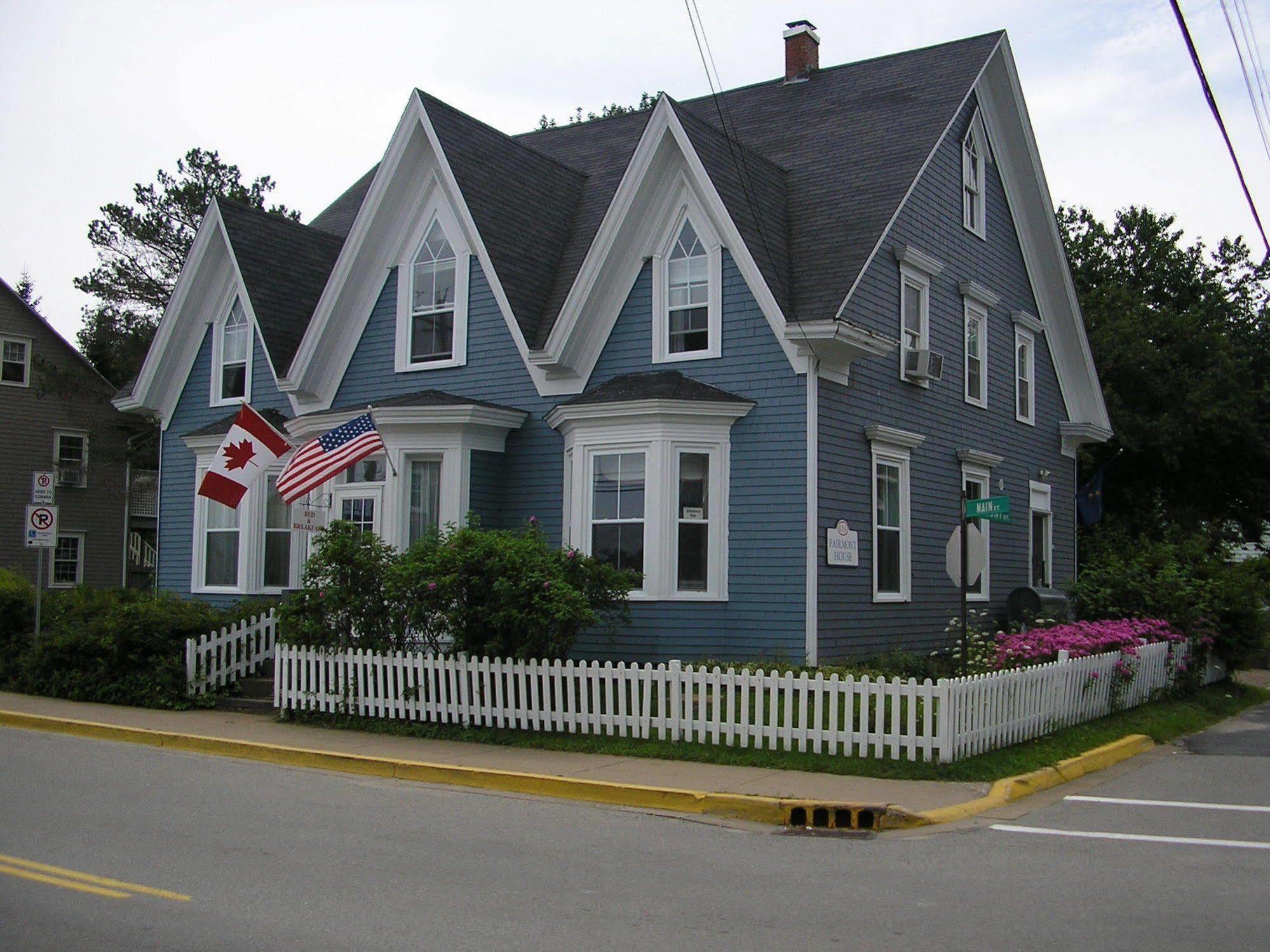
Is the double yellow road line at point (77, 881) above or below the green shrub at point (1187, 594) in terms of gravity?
below

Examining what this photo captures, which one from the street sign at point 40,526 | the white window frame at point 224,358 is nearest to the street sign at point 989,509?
the street sign at point 40,526

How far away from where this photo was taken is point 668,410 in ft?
53.2

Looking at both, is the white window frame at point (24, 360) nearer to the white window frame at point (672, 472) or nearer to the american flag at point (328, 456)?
the american flag at point (328, 456)

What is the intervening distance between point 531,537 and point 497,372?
514cm

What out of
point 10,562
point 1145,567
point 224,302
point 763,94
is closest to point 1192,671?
point 1145,567

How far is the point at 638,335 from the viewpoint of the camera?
57.1 ft

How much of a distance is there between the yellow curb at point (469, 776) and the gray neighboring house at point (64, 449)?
23843 mm

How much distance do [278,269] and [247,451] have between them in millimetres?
5453

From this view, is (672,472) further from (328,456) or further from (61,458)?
(61,458)

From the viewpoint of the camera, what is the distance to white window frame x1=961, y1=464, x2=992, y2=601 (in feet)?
66.3

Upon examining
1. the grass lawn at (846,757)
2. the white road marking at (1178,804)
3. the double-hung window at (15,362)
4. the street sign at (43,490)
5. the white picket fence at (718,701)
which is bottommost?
the white road marking at (1178,804)

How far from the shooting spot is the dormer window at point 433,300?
19.0 meters

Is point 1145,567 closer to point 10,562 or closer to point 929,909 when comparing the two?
point 929,909

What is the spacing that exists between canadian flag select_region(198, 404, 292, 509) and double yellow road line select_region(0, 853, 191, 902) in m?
10.0
